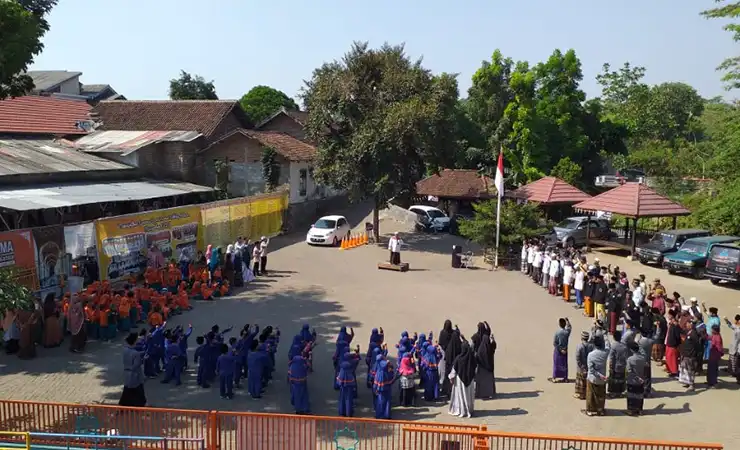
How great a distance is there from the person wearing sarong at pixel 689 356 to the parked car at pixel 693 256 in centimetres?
1141

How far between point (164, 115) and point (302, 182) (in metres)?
8.81

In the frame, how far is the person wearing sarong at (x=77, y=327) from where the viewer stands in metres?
14.0

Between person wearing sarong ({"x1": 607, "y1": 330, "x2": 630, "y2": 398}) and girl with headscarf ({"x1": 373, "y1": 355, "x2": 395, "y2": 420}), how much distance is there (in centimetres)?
408

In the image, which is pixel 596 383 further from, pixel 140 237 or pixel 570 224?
pixel 570 224

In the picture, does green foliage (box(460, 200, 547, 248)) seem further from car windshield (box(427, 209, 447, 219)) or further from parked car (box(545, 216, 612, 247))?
car windshield (box(427, 209, 447, 219))

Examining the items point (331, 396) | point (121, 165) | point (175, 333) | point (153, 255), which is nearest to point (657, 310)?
point (331, 396)

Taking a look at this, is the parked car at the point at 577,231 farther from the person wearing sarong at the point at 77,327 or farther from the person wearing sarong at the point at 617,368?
the person wearing sarong at the point at 77,327

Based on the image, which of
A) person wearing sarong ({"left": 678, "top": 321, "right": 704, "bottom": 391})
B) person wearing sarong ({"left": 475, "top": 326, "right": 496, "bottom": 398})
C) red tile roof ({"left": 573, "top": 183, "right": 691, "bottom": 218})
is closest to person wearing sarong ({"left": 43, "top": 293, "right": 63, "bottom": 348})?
person wearing sarong ({"left": 475, "top": 326, "right": 496, "bottom": 398})

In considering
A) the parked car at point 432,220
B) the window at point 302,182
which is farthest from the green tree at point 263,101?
the parked car at point 432,220

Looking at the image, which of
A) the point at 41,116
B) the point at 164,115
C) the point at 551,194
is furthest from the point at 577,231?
the point at 41,116

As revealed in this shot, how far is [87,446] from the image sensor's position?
323 inches

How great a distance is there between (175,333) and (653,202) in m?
20.1

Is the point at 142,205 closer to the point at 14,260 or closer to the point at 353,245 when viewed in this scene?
the point at 353,245

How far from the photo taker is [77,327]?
46.0 feet
